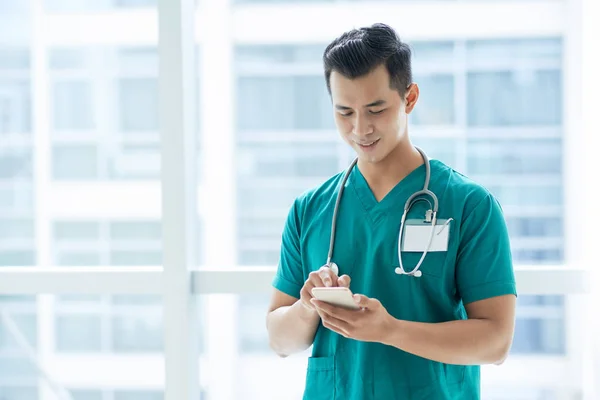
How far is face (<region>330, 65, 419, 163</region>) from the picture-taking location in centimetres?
99

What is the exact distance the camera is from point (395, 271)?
100 centimetres

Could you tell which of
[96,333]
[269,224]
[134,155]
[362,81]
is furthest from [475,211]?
[96,333]

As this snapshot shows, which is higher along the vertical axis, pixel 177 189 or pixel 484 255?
pixel 177 189

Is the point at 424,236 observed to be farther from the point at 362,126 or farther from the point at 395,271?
the point at 362,126

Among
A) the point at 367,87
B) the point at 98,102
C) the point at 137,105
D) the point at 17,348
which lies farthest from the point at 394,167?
the point at 98,102

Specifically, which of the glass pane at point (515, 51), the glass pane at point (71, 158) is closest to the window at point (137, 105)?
the glass pane at point (71, 158)

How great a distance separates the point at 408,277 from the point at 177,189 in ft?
2.36

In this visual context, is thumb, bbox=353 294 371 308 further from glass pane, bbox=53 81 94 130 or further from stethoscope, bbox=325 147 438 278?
glass pane, bbox=53 81 94 130

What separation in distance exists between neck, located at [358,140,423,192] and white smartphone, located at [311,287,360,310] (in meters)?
0.25

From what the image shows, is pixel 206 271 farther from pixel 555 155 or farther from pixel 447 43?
pixel 555 155

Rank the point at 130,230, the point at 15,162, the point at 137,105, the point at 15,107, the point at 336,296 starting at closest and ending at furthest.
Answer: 1. the point at 336,296
2. the point at 15,162
3. the point at 15,107
4. the point at 130,230
5. the point at 137,105

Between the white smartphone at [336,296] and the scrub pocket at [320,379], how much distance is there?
0.18 metres

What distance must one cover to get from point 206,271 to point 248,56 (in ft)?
4.63

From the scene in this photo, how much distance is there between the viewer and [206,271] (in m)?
1.56
